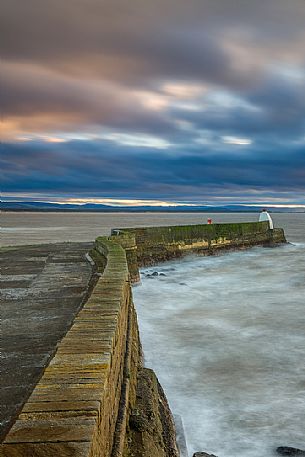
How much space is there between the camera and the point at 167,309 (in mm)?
11984

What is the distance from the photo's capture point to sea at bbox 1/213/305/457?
5258 millimetres

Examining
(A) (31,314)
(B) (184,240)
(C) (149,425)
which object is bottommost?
(C) (149,425)

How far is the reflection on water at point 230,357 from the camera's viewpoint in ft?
17.3

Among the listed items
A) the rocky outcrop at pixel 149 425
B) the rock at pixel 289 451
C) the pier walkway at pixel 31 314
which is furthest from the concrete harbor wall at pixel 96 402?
the rock at pixel 289 451

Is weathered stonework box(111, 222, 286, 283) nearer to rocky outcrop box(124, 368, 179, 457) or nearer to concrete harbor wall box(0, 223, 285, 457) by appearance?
concrete harbor wall box(0, 223, 285, 457)

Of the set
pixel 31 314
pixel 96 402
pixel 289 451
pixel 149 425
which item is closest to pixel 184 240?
pixel 31 314

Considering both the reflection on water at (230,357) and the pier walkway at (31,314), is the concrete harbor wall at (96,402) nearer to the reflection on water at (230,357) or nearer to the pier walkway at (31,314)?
the pier walkway at (31,314)

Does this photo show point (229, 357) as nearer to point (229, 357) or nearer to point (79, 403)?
point (229, 357)

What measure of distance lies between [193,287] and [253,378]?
8875 mm

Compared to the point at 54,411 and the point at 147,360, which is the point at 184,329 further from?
the point at 54,411

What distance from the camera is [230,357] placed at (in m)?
7.88

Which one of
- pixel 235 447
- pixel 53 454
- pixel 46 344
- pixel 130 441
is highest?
pixel 53 454

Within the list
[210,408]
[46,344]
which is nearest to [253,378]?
[210,408]

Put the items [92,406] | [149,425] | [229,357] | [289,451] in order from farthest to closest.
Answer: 1. [229,357]
2. [289,451]
3. [149,425]
4. [92,406]
